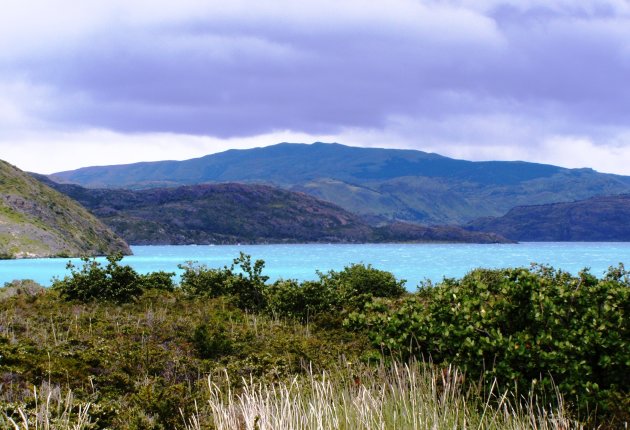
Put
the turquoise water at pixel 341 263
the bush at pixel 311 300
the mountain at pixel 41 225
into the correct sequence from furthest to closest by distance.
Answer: the mountain at pixel 41 225
the turquoise water at pixel 341 263
the bush at pixel 311 300

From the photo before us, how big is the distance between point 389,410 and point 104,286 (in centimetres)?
1284

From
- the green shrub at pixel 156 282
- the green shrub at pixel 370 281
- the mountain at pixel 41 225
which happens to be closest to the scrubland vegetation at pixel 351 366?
the green shrub at pixel 156 282

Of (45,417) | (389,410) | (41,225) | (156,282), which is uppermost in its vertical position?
(41,225)

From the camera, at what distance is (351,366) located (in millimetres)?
11406

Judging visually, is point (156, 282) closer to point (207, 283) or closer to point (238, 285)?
point (207, 283)

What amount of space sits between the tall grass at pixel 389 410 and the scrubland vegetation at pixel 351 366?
4 cm

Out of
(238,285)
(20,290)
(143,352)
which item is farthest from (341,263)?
(143,352)

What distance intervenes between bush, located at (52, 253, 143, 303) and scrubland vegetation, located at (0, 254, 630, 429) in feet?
8.36

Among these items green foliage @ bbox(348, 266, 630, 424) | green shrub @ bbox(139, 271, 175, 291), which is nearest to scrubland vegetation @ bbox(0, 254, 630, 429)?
green foliage @ bbox(348, 266, 630, 424)

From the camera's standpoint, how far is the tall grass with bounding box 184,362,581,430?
7.24m

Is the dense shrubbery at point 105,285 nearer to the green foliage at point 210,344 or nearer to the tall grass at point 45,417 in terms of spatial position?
the green foliage at point 210,344

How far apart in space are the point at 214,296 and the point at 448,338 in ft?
38.8

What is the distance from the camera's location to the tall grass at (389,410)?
7242mm

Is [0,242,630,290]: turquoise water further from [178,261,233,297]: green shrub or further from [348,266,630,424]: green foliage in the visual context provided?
[348,266,630,424]: green foliage
